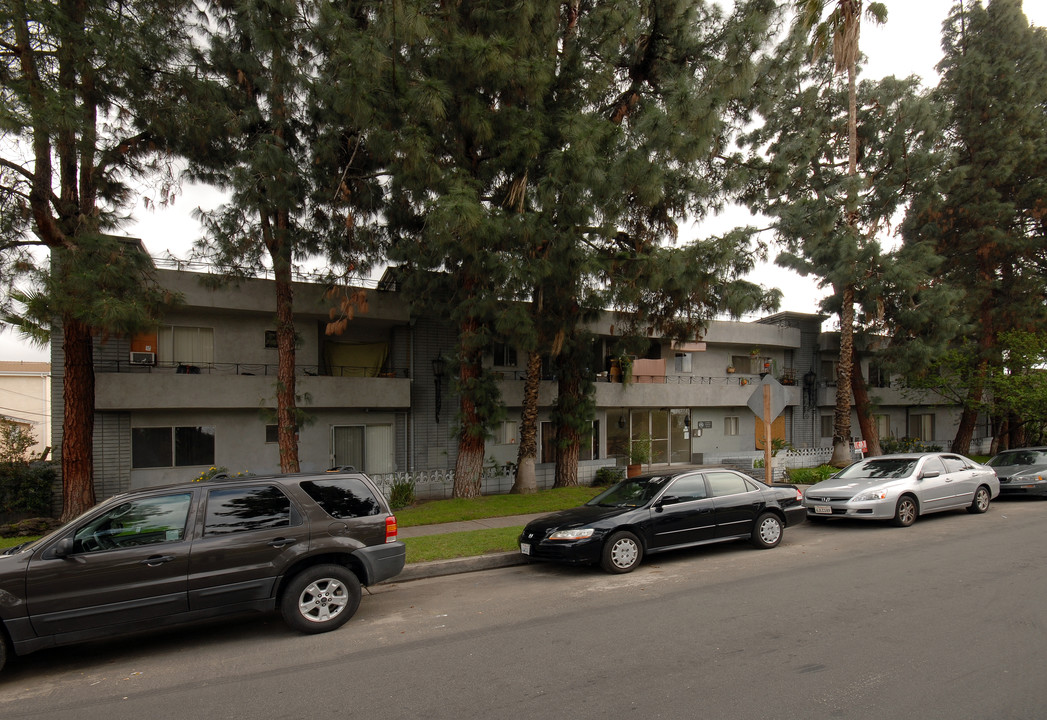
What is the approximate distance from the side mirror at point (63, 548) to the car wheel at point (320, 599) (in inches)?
75.0

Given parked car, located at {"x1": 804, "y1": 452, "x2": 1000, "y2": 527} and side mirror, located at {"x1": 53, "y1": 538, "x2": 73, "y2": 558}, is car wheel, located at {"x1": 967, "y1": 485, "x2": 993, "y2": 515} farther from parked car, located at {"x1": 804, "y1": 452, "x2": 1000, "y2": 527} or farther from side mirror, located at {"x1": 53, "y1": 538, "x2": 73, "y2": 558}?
side mirror, located at {"x1": 53, "y1": 538, "x2": 73, "y2": 558}

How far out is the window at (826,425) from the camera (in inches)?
1148

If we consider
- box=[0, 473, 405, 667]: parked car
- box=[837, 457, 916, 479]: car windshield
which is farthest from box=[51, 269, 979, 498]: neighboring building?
box=[0, 473, 405, 667]: parked car

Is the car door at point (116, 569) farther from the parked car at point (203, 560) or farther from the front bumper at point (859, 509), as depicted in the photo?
the front bumper at point (859, 509)

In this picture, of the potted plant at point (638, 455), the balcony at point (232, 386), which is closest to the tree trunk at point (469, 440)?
the balcony at point (232, 386)

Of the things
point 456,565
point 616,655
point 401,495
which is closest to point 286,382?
point 401,495

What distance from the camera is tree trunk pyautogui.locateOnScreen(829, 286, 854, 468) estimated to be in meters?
22.0

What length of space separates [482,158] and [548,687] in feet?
38.6

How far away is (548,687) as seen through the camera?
15.9ft

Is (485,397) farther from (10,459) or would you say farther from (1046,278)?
(1046,278)

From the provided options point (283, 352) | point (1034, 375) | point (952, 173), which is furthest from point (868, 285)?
point (283, 352)

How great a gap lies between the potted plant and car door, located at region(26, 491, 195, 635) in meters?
16.1

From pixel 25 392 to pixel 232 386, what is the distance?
96.0 ft

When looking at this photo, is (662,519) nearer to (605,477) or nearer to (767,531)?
(767,531)
